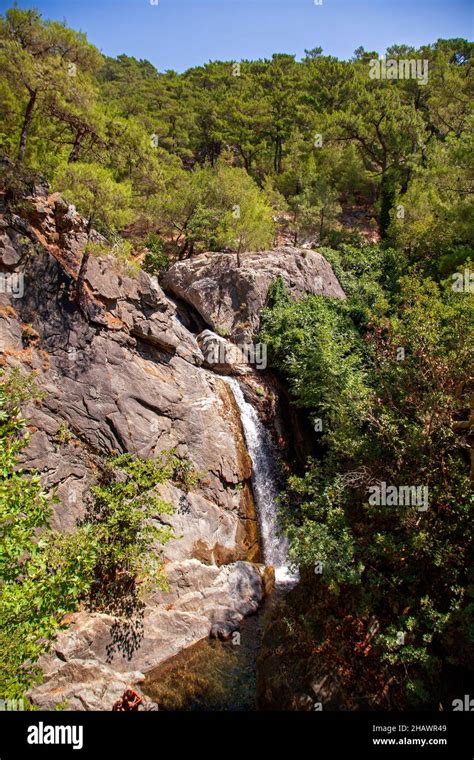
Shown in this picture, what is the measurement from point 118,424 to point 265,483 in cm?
614

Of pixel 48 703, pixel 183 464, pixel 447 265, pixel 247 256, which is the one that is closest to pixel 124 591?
pixel 48 703

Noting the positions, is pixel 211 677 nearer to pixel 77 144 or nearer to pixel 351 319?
pixel 351 319

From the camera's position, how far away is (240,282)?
20219 mm

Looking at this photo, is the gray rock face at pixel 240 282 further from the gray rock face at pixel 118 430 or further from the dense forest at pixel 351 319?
the gray rock face at pixel 118 430

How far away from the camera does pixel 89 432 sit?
40.5 feet

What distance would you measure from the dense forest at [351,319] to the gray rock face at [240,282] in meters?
0.80

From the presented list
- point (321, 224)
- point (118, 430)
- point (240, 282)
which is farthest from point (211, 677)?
point (321, 224)

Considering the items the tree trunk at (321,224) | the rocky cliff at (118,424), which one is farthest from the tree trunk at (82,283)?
the tree trunk at (321,224)

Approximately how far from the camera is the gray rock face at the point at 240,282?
1981 centimetres

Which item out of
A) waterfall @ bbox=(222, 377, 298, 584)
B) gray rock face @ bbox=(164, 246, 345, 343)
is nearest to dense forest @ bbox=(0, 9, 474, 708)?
gray rock face @ bbox=(164, 246, 345, 343)

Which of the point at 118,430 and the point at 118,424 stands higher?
the point at 118,424

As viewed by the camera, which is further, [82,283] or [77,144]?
[77,144]

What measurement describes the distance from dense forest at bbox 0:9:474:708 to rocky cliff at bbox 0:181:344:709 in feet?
3.97

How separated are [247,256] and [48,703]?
1933 centimetres
